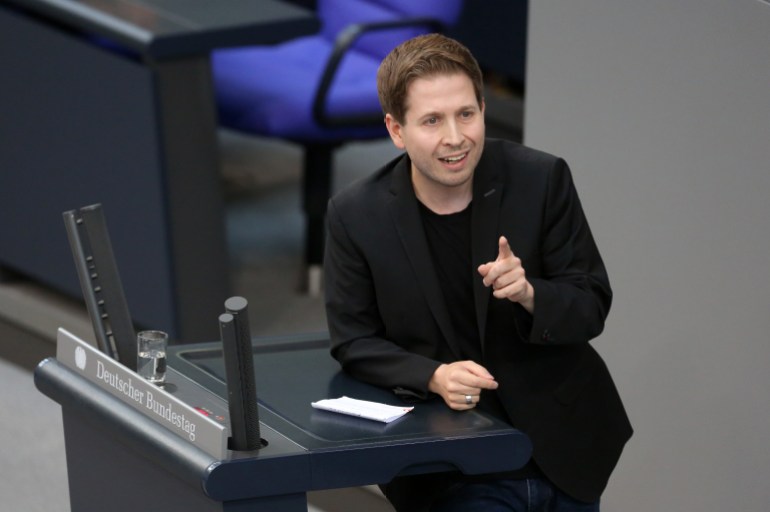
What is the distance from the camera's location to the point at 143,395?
2.17 meters

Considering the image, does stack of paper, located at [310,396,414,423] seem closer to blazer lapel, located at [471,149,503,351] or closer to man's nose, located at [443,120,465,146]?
blazer lapel, located at [471,149,503,351]

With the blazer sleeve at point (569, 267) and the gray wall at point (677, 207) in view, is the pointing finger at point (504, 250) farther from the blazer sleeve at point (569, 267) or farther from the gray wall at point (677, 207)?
the gray wall at point (677, 207)

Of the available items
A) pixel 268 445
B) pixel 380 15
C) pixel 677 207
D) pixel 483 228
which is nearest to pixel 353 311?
pixel 483 228

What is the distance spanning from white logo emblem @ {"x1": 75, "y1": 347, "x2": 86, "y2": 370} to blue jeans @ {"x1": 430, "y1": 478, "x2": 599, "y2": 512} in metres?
0.58

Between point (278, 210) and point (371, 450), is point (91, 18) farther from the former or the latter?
point (371, 450)

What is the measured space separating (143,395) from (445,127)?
23.1 inches

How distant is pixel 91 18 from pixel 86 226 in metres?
2.02

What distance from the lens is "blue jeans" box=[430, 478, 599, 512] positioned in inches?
89.9

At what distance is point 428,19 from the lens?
4.66 meters

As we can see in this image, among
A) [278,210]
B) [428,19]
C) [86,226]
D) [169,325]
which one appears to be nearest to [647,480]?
[86,226]

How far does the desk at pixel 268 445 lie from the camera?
6.70 ft

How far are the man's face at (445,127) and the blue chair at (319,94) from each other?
90.6 inches

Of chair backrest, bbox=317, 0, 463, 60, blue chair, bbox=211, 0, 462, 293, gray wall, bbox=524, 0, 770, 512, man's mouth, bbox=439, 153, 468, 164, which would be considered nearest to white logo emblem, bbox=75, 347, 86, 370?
man's mouth, bbox=439, 153, 468, 164

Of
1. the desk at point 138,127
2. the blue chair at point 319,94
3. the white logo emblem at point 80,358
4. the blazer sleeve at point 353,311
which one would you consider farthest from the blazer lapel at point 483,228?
the blue chair at point 319,94
